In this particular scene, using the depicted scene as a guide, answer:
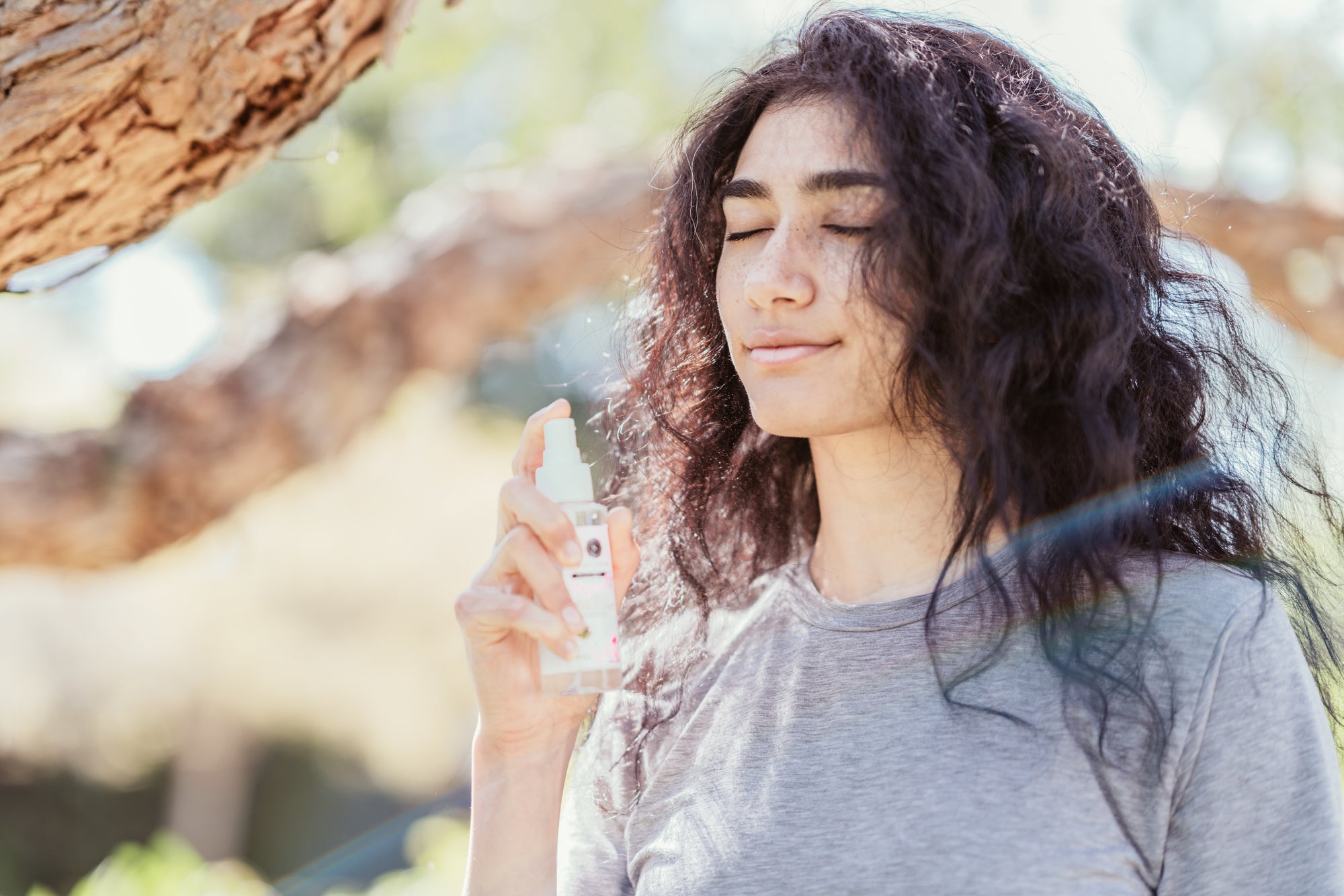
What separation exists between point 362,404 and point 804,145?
103 inches

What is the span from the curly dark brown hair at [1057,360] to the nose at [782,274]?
8cm

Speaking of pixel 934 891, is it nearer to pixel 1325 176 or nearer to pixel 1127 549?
pixel 1127 549

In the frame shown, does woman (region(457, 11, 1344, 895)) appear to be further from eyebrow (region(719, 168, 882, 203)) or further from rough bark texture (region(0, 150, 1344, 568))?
rough bark texture (region(0, 150, 1344, 568))

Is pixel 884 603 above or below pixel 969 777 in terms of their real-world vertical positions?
above

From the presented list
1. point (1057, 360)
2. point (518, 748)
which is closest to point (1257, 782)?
point (1057, 360)

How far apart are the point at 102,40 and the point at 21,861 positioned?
11.8 m

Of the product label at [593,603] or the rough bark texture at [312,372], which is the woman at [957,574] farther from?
the rough bark texture at [312,372]

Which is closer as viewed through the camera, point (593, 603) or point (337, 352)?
point (593, 603)

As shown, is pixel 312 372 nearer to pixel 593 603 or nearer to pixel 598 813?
pixel 598 813

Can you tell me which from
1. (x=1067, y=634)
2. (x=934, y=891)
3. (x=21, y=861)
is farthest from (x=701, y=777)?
(x=21, y=861)

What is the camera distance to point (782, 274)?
1441 mm

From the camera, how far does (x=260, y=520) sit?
9.21m

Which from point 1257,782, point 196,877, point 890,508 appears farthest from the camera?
point 196,877

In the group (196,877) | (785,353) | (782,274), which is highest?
(782,274)
